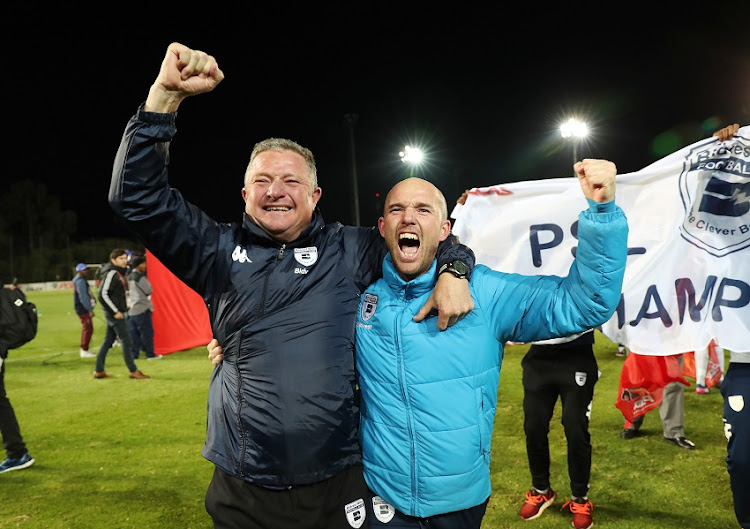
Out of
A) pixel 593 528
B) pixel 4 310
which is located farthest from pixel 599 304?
pixel 4 310

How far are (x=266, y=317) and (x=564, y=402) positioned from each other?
2.92 m

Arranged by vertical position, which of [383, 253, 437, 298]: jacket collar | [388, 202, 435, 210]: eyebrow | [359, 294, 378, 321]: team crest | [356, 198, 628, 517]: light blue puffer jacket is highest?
[388, 202, 435, 210]: eyebrow

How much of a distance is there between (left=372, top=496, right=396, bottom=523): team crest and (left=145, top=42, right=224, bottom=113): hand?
68.0 inches

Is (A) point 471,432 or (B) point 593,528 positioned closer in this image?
(A) point 471,432

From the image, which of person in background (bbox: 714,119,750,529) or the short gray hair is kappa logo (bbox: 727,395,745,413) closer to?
person in background (bbox: 714,119,750,529)

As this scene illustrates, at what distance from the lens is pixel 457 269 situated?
2242 mm

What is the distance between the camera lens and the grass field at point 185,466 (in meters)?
4.42

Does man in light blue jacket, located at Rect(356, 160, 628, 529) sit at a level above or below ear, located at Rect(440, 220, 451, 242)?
below

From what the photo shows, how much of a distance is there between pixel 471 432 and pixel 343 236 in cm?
103

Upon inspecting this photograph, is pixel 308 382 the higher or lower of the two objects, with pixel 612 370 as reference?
higher

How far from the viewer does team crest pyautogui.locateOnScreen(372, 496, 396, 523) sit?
2.25m

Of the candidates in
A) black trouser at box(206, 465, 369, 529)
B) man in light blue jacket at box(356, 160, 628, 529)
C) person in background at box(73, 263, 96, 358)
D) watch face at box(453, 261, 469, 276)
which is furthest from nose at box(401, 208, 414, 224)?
person in background at box(73, 263, 96, 358)

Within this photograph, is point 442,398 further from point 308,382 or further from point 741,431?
point 741,431

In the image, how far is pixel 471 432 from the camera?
7.17 ft
